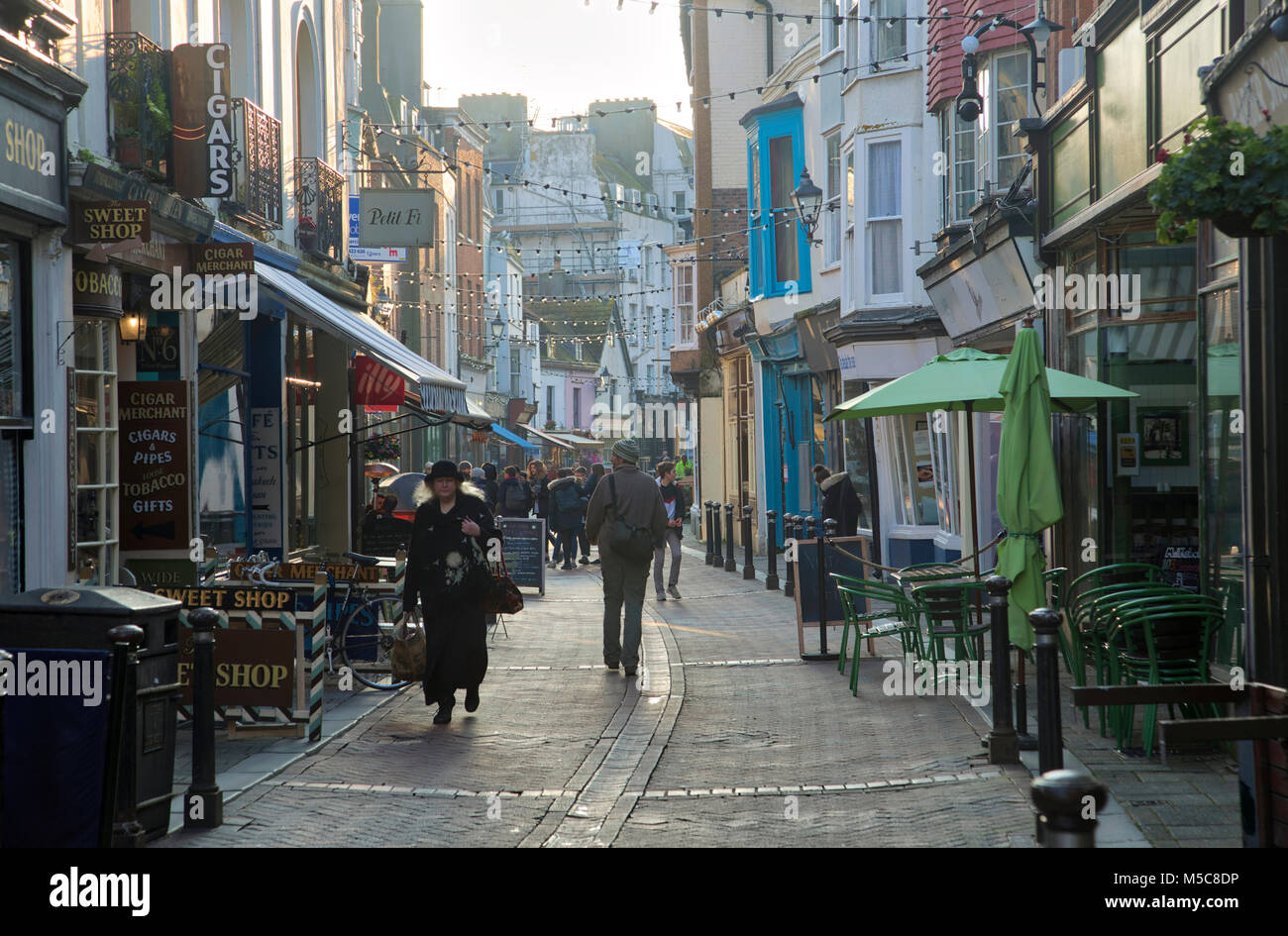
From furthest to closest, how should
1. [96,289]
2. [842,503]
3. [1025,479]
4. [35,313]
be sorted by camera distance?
[842,503], [96,289], [35,313], [1025,479]

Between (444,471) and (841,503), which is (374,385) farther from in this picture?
(444,471)

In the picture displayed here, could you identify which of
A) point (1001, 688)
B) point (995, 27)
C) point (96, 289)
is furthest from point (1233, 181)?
point (995, 27)

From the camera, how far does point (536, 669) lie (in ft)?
41.2

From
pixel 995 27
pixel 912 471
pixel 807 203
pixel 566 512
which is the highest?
pixel 807 203

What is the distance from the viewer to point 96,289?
35.2ft

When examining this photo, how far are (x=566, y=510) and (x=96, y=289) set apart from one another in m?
14.8

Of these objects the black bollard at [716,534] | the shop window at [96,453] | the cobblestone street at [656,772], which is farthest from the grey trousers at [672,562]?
the shop window at [96,453]

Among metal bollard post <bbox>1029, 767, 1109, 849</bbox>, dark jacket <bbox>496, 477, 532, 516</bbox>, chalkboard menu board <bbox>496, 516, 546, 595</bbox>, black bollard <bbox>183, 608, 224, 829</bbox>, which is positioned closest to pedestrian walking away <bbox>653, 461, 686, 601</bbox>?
chalkboard menu board <bbox>496, 516, 546, 595</bbox>

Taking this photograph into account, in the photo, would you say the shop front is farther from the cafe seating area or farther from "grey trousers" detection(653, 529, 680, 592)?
"grey trousers" detection(653, 529, 680, 592)

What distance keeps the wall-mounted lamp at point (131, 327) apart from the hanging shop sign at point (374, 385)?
21.9 ft

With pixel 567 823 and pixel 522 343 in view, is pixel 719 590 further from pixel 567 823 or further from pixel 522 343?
pixel 522 343

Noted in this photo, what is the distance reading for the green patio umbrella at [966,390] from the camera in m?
10.3

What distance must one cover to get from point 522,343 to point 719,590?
44098 mm

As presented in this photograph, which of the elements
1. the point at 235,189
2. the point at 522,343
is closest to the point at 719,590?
the point at 235,189
